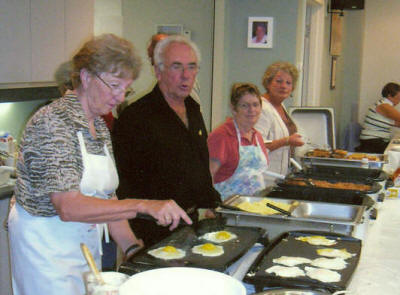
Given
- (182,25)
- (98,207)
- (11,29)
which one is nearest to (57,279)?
(98,207)

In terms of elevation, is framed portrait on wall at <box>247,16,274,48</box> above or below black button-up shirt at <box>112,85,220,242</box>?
above

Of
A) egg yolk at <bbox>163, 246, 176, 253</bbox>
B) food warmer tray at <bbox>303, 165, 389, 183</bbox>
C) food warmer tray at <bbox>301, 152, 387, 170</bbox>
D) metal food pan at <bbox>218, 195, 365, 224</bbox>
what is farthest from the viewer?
food warmer tray at <bbox>301, 152, 387, 170</bbox>

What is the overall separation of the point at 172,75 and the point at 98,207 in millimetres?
920

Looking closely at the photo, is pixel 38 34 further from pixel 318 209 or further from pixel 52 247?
pixel 318 209

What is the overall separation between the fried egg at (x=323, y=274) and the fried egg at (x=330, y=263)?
38 mm

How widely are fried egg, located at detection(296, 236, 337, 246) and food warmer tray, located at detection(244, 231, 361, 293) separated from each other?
0.6 inches

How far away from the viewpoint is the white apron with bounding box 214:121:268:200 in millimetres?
2426

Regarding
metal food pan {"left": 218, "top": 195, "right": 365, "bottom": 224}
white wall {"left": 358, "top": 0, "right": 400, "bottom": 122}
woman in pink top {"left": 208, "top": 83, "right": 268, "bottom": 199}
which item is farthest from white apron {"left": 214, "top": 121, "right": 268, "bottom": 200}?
white wall {"left": 358, "top": 0, "right": 400, "bottom": 122}

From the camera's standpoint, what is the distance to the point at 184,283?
3.70 feet

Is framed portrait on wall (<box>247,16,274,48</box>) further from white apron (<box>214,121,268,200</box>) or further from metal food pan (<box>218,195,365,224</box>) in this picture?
metal food pan (<box>218,195,365,224</box>)

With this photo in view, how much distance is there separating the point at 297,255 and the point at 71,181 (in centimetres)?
69

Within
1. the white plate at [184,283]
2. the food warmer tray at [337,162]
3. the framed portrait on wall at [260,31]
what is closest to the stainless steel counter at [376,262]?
Result: the white plate at [184,283]

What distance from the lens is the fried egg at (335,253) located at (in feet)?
5.12

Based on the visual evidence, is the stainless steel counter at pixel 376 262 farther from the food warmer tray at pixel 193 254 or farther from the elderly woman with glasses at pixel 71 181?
the elderly woman with glasses at pixel 71 181
